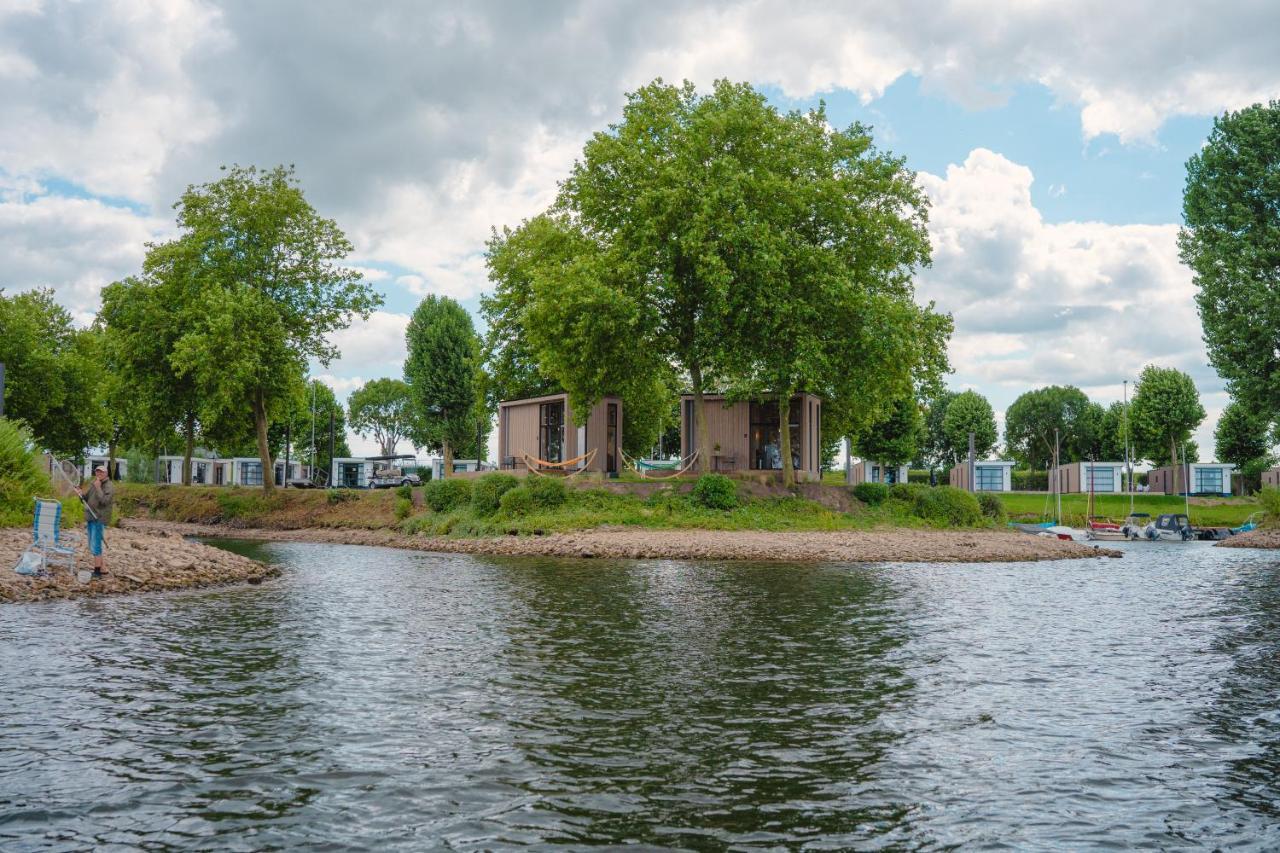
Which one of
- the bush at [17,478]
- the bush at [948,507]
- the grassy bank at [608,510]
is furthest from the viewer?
the bush at [948,507]

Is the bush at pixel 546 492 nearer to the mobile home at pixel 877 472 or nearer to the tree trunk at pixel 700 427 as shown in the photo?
the tree trunk at pixel 700 427

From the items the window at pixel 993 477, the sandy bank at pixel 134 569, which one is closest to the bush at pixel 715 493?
the sandy bank at pixel 134 569

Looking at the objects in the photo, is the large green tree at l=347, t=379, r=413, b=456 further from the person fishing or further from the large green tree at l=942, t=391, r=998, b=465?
the person fishing

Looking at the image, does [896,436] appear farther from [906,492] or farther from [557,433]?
[557,433]

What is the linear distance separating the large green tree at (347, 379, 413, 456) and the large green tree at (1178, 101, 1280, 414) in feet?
296

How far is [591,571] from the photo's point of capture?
26.5 m

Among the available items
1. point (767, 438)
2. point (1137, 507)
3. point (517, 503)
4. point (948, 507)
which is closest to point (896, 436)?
point (1137, 507)

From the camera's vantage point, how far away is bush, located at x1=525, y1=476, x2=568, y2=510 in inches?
1535

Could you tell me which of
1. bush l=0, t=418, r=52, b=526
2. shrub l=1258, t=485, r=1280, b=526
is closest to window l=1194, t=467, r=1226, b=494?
shrub l=1258, t=485, r=1280, b=526

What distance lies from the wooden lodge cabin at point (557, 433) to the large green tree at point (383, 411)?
70.6 m

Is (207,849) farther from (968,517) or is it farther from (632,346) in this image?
(968,517)

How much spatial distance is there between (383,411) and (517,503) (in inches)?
3335

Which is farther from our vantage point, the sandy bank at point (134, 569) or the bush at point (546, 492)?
the bush at point (546, 492)

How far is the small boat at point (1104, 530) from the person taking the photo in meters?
60.7
